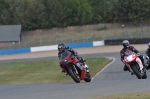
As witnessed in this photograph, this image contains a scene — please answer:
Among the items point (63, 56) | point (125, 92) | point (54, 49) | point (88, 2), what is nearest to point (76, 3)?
point (88, 2)

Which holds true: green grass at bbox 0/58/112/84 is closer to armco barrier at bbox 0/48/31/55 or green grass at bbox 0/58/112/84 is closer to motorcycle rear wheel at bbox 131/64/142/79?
motorcycle rear wheel at bbox 131/64/142/79

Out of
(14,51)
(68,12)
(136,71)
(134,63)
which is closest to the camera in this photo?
(136,71)

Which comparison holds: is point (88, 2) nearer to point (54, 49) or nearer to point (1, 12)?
point (1, 12)

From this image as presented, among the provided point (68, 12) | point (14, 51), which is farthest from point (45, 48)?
point (68, 12)

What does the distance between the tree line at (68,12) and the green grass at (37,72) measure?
34975 mm

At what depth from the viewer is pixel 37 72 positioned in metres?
36.9

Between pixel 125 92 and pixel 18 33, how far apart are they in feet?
208

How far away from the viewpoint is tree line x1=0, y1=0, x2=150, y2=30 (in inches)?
3000

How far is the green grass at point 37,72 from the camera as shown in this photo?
32312 millimetres

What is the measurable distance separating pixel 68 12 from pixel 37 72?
1764 inches

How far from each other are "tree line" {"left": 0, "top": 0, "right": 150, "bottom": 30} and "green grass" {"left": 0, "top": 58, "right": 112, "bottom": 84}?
3497 centimetres

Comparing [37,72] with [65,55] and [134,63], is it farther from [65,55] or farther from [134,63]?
[65,55]

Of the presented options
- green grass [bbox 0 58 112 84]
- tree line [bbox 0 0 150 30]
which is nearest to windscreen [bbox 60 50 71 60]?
green grass [bbox 0 58 112 84]

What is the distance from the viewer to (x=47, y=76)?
111 ft
